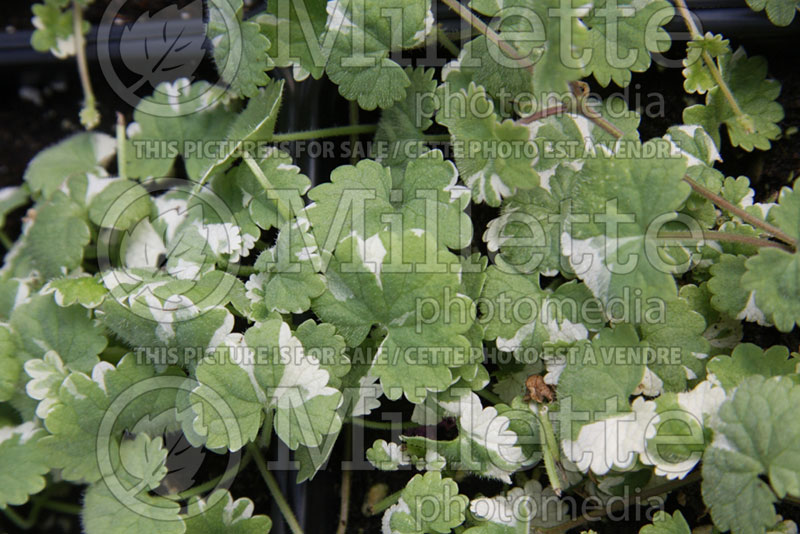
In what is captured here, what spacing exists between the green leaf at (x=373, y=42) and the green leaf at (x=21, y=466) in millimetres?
979

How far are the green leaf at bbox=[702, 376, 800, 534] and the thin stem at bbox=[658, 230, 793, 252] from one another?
24cm

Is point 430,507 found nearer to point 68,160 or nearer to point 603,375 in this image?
point 603,375

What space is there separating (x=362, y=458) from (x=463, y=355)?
0.42 meters

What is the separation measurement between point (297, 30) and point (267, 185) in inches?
13.2

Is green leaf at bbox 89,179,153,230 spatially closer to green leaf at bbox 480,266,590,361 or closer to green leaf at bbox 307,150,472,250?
green leaf at bbox 307,150,472,250

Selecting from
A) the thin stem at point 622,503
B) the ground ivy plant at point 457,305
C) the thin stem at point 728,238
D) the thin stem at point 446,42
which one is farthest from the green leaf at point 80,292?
the thin stem at point 728,238

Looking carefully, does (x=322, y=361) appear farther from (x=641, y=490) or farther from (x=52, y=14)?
(x=52, y=14)

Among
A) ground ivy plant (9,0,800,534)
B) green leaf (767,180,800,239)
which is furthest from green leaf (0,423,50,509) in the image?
green leaf (767,180,800,239)

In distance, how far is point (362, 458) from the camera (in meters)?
1.39

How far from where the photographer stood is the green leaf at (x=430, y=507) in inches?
44.8

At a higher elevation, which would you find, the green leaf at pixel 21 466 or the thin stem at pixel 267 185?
the thin stem at pixel 267 185

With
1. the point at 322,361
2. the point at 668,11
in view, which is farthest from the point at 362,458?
the point at 668,11

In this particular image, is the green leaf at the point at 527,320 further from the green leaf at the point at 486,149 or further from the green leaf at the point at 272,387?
the green leaf at the point at 272,387

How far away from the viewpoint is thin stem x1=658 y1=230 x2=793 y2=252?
1.13 m
